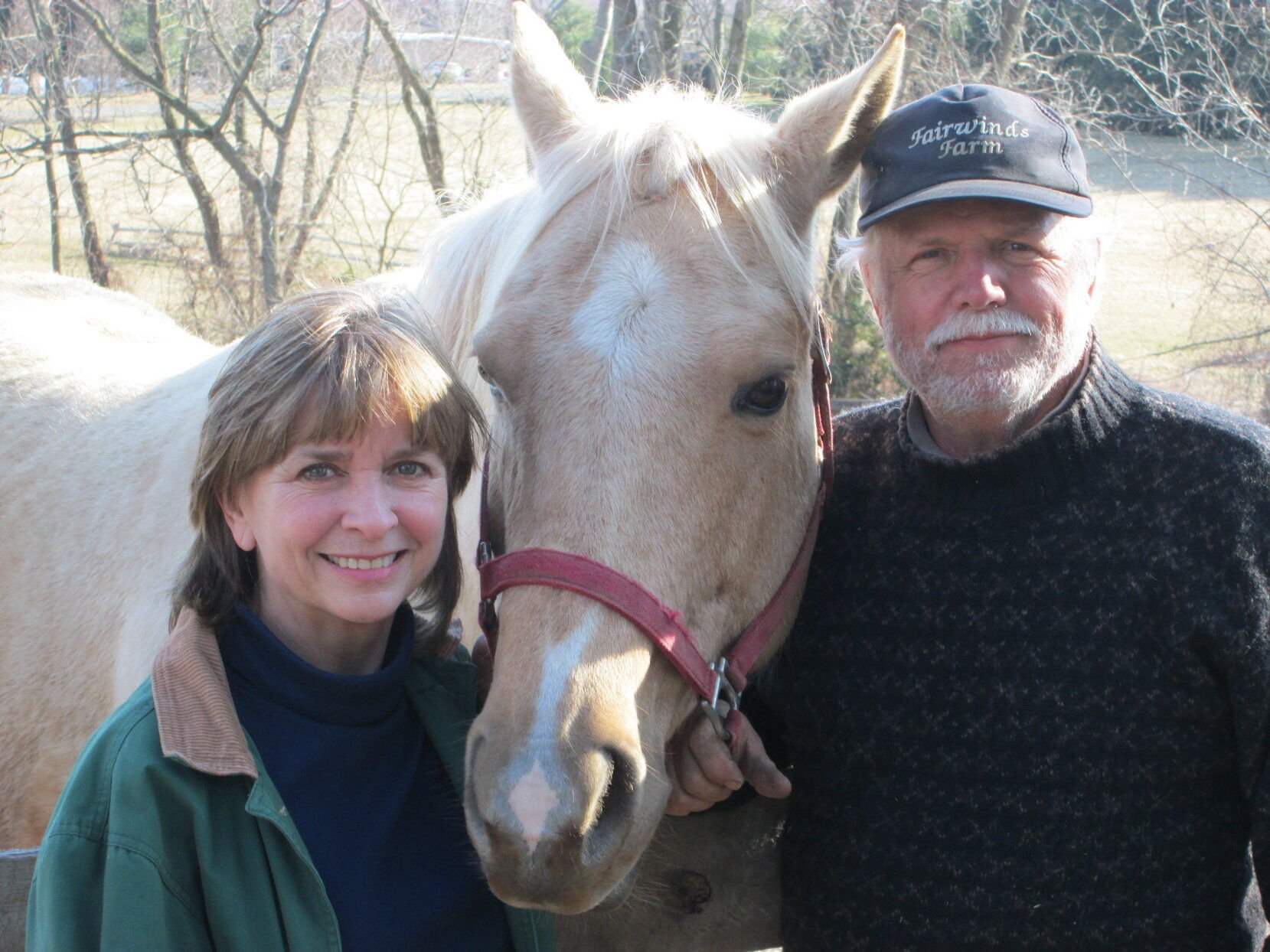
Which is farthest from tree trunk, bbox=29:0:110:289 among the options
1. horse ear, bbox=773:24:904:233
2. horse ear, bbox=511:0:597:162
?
horse ear, bbox=773:24:904:233

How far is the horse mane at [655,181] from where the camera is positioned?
1.93m

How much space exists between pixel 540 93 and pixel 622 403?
87 centimetres

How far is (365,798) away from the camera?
1.59 m

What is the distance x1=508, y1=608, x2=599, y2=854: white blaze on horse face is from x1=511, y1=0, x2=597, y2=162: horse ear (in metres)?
1.15

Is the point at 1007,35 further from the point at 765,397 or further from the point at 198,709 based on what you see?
the point at 198,709

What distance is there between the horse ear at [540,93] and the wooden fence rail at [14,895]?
154cm

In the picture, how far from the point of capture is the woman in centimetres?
137

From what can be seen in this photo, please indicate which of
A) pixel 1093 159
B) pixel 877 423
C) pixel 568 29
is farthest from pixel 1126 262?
pixel 877 423

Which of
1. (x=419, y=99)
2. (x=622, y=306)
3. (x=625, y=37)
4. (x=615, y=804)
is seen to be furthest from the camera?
(x=419, y=99)

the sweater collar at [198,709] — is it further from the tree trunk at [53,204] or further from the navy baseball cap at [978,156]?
the tree trunk at [53,204]

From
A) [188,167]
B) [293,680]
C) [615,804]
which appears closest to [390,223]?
[188,167]

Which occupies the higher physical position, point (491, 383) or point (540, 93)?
point (540, 93)

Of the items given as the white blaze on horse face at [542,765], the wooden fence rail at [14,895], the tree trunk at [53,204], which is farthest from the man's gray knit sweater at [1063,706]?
the tree trunk at [53,204]

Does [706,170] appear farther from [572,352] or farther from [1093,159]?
[1093,159]
